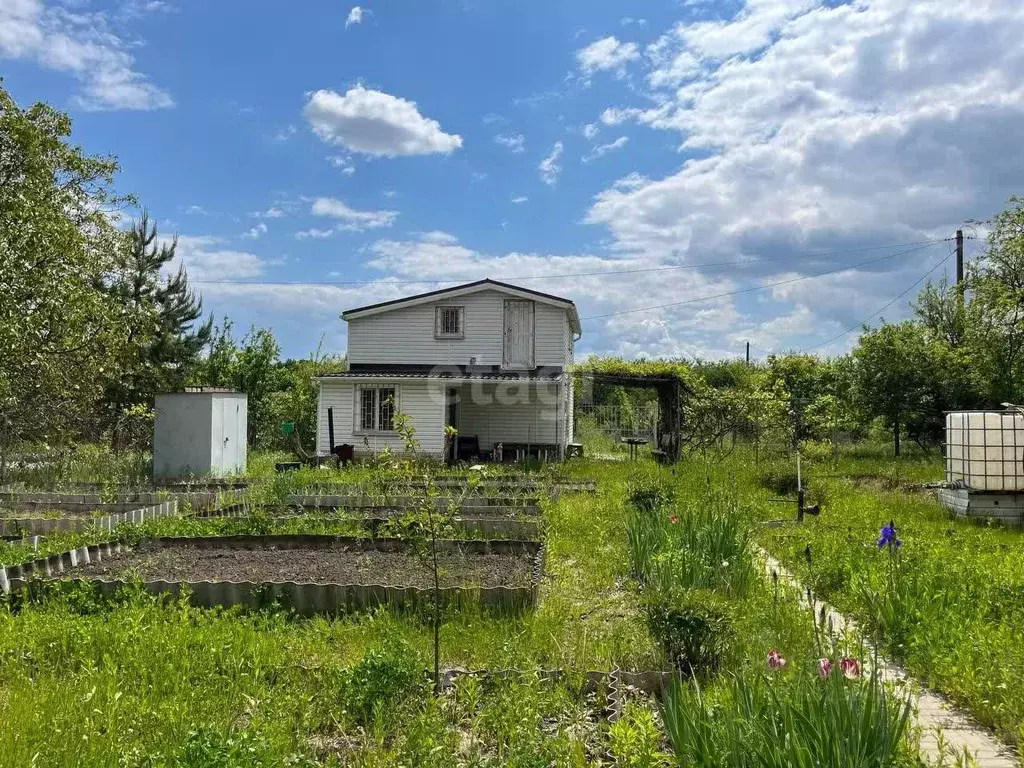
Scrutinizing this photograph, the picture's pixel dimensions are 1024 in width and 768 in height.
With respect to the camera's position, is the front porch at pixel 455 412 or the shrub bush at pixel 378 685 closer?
the shrub bush at pixel 378 685

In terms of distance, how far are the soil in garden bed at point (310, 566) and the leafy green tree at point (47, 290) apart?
20.9ft

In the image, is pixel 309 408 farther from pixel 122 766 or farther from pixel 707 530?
pixel 122 766

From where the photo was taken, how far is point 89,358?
671 inches

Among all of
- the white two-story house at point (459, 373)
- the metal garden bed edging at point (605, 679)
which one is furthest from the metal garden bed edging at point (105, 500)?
the white two-story house at point (459, 373)

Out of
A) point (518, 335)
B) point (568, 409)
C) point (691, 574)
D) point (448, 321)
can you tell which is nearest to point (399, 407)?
point (448, 321)

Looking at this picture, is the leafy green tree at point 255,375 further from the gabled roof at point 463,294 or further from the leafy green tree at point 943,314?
the leafy green tree at point 943,314

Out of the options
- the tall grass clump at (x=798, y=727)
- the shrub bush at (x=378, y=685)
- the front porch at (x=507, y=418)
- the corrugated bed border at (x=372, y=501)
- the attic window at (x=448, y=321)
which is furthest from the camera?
the attic window at (x=448, y=321)

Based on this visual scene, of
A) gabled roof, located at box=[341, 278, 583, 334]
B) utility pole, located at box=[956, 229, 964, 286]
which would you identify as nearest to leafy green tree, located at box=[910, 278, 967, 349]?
utility pole, located at box=[956, 229, 964, 286]

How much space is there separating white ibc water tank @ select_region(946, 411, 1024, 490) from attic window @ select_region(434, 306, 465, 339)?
13.9 m

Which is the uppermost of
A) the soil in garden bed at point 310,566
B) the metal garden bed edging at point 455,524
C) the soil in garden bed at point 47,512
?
the metal garden bed edging at point 455,524

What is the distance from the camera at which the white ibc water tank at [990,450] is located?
10961mm

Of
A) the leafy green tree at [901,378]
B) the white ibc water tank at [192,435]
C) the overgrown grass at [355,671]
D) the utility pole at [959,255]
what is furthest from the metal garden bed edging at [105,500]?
the utility pole at [959,255]

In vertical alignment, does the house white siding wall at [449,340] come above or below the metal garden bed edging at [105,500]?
above

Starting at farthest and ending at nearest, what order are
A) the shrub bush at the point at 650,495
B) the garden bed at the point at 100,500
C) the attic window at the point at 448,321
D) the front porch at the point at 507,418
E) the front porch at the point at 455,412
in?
the attic window at the point at 448,321, the front porch at the point at 507,418, the front porch at the point at 455,412, the garden bed at the point at 100,500, the shrub bush at the point at 650,495
